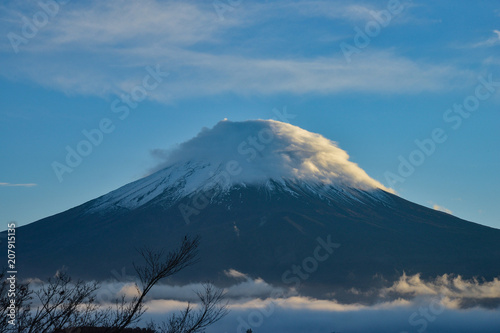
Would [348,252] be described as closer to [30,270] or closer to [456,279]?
[456,279]

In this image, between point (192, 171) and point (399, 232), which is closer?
point (399, 232)

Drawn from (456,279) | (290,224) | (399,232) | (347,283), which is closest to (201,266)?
(290,224)

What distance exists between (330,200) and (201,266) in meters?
43.7

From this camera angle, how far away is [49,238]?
196 meters

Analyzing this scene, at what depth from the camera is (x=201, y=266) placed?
178125mm

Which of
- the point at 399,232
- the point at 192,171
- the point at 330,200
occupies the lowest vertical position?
the point at 399,232

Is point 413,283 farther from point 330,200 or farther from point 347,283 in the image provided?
point 330,200

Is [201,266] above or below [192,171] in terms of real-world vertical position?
below

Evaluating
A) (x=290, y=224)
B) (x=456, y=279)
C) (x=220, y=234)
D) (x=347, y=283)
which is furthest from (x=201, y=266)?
(x=456, y=279)

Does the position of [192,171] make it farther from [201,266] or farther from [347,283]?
[347,283]

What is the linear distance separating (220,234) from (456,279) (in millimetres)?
75284

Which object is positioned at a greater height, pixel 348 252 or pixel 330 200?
pixel 330 200

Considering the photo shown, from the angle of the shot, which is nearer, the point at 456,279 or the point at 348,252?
the point at 348,252

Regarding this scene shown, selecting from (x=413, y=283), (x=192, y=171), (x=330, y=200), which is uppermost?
(x=192, y=171)
